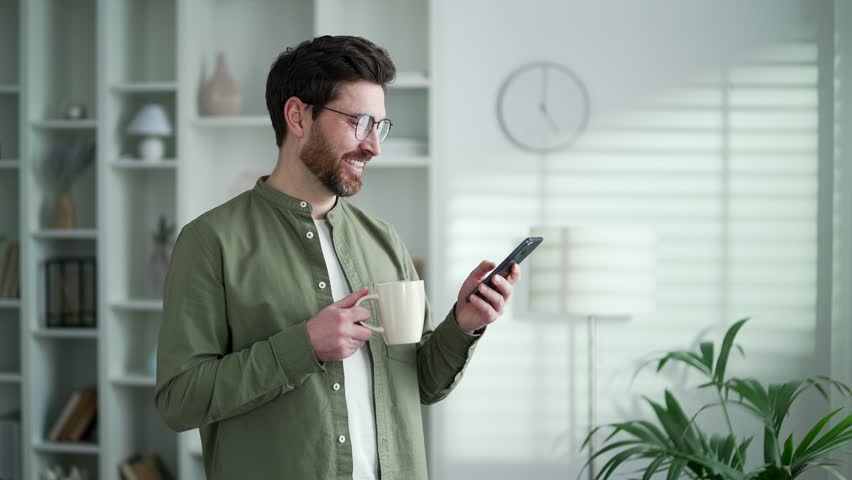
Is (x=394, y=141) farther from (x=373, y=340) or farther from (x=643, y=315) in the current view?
(x=373, y=340)

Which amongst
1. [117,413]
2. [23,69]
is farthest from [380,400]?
[23,69]

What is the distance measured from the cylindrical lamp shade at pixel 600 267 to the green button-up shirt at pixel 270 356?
1.22 metres

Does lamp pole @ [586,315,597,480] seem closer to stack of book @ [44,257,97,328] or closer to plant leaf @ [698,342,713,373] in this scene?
plant leaf @ [698,342,713,373]

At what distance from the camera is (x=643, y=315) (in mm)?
3029

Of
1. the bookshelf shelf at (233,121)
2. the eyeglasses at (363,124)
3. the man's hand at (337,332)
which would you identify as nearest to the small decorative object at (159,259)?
the bookshelf shelf at (233,121)

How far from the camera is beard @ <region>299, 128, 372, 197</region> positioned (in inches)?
50.3

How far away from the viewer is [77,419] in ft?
10.5

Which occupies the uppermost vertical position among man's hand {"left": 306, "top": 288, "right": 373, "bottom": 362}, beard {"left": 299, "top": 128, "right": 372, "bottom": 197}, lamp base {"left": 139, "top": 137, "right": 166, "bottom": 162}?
lamp base {"left": 139, "top": 137, "right": 166, "bottom": 162}

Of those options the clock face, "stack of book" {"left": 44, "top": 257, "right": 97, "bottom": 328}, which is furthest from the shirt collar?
"stack of book" {"left": 44, "top": 257, "right": 97, "bottom": 328}

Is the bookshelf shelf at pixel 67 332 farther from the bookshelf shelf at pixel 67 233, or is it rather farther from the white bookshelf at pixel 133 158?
the bookshelf shelf at pixel 67 233

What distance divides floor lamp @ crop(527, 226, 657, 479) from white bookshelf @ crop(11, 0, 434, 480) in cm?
69

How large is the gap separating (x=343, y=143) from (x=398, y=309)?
12.2 inches

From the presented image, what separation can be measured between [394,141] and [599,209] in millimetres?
890

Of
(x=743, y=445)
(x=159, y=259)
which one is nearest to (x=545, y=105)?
(x=743, y=445)
